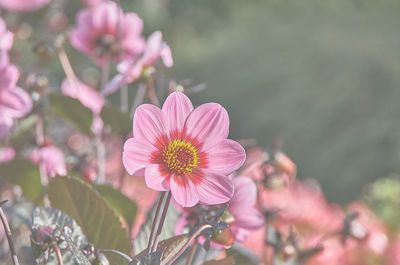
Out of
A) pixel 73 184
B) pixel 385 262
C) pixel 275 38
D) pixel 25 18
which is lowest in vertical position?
pixel 73 184

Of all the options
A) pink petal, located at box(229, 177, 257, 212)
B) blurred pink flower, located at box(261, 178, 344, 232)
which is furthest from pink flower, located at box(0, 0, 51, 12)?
pink petal, located at box(229, 177, 257, 212)

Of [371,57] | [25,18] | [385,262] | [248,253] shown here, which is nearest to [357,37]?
[371,57]

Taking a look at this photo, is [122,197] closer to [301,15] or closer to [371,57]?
[371,57]

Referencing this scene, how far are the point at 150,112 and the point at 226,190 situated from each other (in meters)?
0.08

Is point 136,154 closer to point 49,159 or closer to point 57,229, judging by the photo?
point 57,229

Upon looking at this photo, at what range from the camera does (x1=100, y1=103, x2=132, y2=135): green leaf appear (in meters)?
0.69

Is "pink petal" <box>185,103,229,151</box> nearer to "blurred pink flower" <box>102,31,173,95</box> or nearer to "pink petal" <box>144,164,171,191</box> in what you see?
"pink petal" <box>144,164,171,191</box>

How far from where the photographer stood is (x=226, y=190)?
0.46 metres

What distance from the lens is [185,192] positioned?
18.2 inches

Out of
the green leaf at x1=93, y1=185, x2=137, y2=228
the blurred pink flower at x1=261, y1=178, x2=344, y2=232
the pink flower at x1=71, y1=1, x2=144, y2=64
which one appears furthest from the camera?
the blurred pink flower at x1=261, y1=178, x2=344, y2=232

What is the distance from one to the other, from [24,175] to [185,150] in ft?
1.11

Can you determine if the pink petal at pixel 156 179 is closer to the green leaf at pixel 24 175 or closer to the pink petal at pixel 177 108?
the pink petal at pixel 177 108

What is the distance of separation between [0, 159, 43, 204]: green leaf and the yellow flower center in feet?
0.92

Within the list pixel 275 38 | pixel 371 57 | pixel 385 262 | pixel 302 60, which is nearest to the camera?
pixel 385 262
